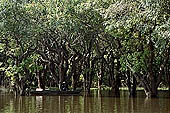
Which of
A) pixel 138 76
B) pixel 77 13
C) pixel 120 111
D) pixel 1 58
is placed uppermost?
pixel 77 13

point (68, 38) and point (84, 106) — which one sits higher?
point (68, 38)

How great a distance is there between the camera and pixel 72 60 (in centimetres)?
3962

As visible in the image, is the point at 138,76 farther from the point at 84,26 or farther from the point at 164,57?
the point at 84,26

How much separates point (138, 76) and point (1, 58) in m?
21.5

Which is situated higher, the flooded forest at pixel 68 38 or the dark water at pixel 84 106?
the flooded forest at pixel 68 38

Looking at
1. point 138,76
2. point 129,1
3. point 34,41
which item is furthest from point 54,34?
point 129,1

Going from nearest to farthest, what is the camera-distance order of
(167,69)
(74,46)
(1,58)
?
(74,46) → (167,69) → (1,58)

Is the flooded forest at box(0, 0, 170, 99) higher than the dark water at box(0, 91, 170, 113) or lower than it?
higher

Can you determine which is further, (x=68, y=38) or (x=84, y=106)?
(x=68, y=38)

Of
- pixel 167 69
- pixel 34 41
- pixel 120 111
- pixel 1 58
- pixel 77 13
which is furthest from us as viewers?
pixel 1 58

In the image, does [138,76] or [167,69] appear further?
[167,69]

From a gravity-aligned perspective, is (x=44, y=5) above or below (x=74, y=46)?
above

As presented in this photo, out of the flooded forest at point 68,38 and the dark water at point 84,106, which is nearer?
the dark water at point 84,106

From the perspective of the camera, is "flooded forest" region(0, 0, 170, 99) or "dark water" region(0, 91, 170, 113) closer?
"dark water" region(0, 91, 170, 113)
